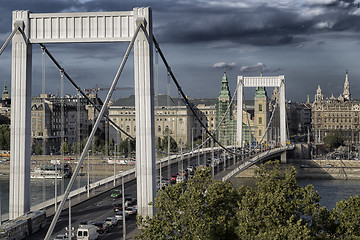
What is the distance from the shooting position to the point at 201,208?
12.1 meters

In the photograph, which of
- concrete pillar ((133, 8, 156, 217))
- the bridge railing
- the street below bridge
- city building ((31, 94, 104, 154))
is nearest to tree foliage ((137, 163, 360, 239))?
concrete pillar ((133, 8, 156, 217))

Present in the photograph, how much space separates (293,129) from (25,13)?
107182 millimetres

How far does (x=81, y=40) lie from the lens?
11.7 meters

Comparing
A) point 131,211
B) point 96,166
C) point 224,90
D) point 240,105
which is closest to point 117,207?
point 131,211

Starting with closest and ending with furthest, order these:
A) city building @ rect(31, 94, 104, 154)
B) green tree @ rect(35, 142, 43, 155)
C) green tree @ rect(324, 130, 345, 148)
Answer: green tree @ rect(35, 142, 43, 155) → city building @ rect(31, 94, 104, 154) → green tree @ rect(324, 130, 345, 148)

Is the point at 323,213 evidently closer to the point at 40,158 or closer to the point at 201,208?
the point at 201,208

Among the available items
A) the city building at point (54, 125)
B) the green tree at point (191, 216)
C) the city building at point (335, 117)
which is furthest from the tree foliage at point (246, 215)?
the city building at point (335, 117)

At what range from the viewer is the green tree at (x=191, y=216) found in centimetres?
1148

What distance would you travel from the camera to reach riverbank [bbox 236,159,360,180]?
5038 cm

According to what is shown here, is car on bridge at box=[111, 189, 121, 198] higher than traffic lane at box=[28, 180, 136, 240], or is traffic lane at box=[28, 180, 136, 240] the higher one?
car on bridge at box=[111, 189, 121, 198]

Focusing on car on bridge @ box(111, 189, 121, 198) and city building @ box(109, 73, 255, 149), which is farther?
city building @ box(109, 73, 255, 149)

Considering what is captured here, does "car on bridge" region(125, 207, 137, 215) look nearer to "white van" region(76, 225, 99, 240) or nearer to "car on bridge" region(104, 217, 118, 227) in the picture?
"car on bridge" region(104, 217, 118, 227)

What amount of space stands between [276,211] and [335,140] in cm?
6274

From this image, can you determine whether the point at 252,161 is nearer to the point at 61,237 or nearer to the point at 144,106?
the point at 61,237
